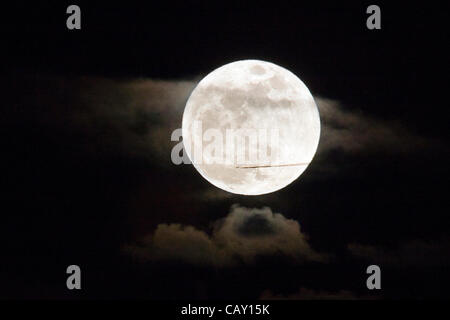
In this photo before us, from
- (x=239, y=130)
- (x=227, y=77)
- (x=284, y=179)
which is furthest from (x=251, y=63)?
(x=284, y=179)

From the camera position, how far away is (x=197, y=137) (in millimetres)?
13266

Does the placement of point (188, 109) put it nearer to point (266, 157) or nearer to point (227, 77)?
point (227, 77)

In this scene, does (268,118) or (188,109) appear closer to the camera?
(268,118)

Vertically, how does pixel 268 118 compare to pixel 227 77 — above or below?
below

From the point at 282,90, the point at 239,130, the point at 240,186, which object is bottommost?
the point at 240,186

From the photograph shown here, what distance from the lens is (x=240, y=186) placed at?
1344 cm

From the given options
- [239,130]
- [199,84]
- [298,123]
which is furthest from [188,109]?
[298,123]

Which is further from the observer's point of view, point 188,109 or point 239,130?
point 188,109

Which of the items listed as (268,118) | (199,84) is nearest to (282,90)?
(268,118)

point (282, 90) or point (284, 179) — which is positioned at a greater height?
point (282, 90)

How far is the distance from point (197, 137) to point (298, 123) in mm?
2033

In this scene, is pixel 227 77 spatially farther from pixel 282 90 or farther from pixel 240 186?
pixel 240 186

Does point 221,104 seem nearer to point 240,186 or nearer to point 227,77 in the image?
point 227,77

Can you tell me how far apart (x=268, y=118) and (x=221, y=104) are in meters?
0.96
